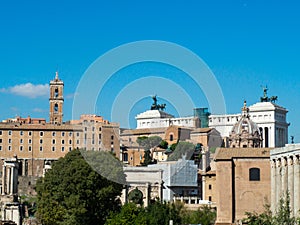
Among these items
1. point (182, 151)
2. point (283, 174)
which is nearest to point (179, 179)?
point (182, 151)

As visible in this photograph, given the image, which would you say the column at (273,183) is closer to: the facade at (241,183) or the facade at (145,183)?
the facade at (241,183)

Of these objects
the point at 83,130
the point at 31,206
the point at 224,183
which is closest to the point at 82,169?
the point at 224,183

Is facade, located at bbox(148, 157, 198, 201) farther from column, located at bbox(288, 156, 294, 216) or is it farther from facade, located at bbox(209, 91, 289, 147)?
facade, located at bbox(209, 91, 289, 147)

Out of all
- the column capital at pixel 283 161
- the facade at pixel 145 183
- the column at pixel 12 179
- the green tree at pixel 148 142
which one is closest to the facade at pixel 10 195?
the column at pixel 12 179

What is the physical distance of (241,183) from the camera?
5044cm

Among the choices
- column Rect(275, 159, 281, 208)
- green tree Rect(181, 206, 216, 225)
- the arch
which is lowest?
green tree Rect(181, 206, 216, 225)

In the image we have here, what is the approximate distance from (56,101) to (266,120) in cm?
3224

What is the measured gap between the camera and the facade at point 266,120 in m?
109

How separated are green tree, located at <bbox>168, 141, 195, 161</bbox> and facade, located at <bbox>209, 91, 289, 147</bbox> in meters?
21.2

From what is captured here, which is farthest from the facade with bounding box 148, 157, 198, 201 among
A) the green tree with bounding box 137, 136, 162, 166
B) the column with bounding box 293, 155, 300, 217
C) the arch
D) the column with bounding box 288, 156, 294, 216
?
the column with bounding box 293, 155, 300, 217

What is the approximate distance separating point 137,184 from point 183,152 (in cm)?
1785

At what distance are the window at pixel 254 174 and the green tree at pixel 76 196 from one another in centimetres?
897

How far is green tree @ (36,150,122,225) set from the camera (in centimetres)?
4656

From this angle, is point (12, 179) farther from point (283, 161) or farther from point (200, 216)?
point (283, 161)
